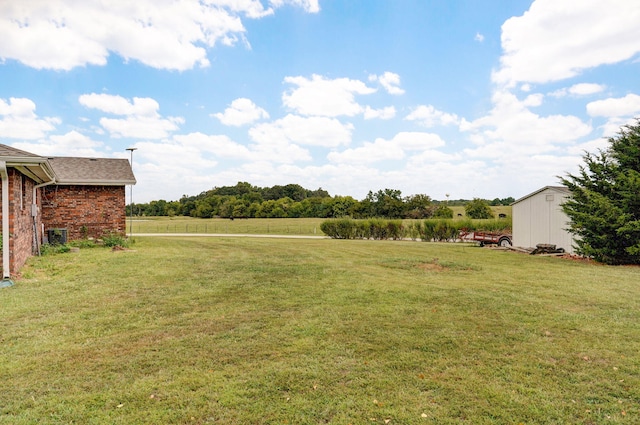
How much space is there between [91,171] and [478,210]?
43213mm

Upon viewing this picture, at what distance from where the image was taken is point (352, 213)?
47250 mm

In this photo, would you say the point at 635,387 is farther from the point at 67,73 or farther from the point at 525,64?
the point at 67,73

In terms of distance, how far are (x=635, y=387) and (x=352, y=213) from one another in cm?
4379

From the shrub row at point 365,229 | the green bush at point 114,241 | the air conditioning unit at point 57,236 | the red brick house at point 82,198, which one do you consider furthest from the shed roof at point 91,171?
the shrub row at point 365,229

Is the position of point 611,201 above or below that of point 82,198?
below

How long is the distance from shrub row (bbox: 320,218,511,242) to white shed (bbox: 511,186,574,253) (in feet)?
22.1

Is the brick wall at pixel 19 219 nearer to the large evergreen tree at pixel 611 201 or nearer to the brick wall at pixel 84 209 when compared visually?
the brick wall at pixel 84 209

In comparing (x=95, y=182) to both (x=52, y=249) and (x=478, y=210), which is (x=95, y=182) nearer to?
(x=52, y=249)

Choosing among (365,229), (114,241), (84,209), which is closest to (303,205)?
(365,229)

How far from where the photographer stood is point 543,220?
1717cm

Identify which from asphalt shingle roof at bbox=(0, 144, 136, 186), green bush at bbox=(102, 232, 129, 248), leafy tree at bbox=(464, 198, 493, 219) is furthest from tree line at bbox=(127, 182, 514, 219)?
green bush at bbox=(102, 232, 129, 248)

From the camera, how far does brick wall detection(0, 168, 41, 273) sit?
858 cm

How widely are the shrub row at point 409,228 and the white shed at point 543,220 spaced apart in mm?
6727

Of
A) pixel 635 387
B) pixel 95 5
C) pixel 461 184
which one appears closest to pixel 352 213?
pixel 461 184
